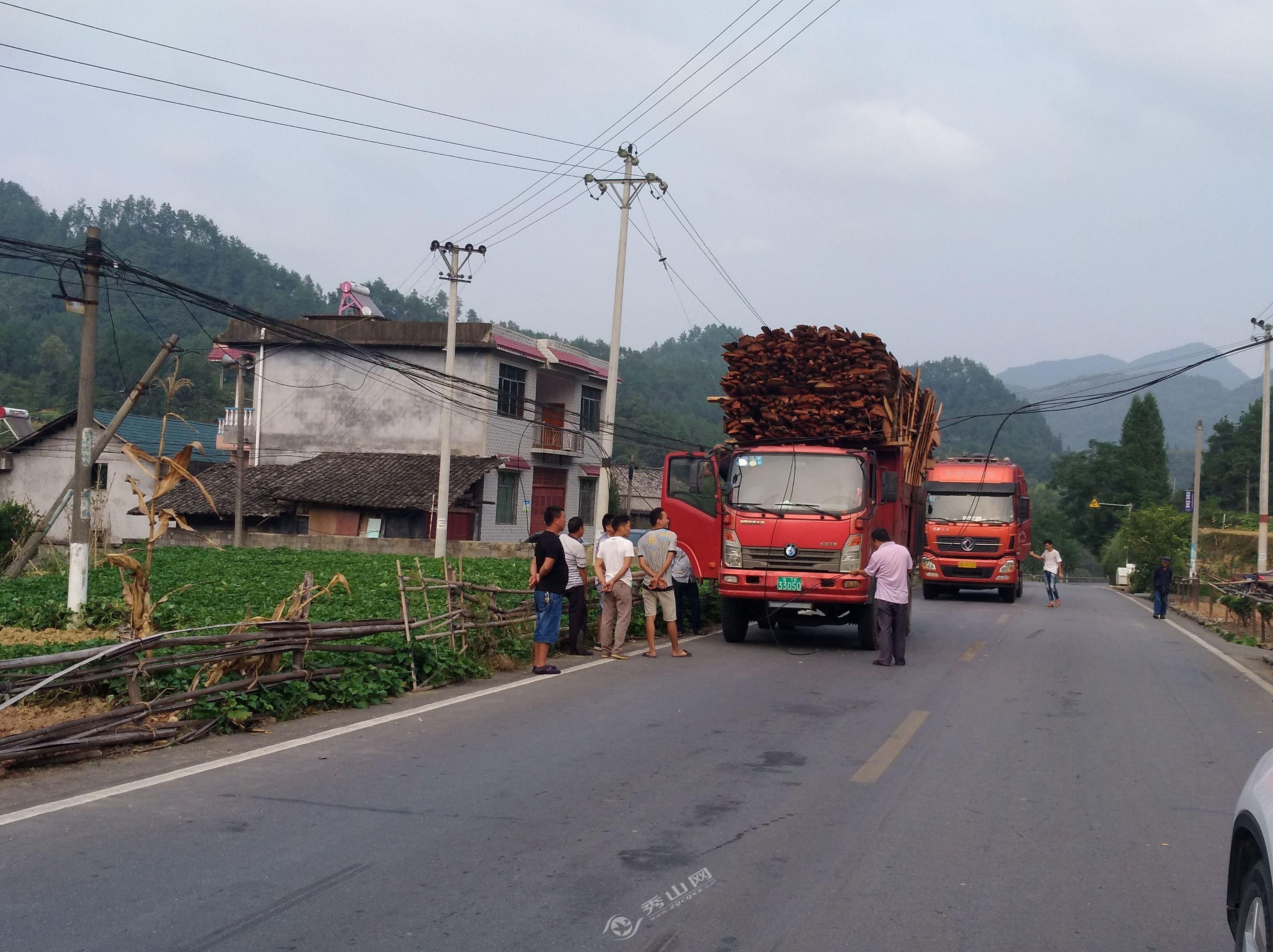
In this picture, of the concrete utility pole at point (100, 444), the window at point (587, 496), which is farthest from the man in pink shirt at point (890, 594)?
the window at point (587, 496)

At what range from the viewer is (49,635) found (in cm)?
1252

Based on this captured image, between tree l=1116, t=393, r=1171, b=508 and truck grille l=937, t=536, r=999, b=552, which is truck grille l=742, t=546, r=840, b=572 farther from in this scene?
tree l=1116, t=393, r=1171, b=508

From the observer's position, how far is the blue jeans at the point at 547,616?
12.1 m

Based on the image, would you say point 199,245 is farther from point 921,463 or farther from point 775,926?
point 775,926

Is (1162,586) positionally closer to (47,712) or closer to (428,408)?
(47,712)

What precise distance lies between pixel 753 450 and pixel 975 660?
4.06 metres

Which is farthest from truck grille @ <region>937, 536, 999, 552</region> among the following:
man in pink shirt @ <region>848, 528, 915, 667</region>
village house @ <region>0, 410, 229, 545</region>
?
village house @ <region>0, 410, 229, 545</region>

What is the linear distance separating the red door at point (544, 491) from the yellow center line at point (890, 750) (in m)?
33.0

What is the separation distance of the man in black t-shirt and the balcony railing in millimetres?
30153

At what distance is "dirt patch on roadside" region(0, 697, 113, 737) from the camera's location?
782 centimetres

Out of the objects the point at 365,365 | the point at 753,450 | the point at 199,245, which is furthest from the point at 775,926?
the point at 199,245

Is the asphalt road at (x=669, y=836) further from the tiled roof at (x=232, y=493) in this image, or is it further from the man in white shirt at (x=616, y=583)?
the tiled roof at (x=232, y=493)

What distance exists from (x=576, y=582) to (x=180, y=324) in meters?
58.0

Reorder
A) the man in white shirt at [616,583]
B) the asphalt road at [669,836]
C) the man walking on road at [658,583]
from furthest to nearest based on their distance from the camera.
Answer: the man walking on road at [658,583] < the man in white shirt at [616,583] < the asphalt road at [669,836]
